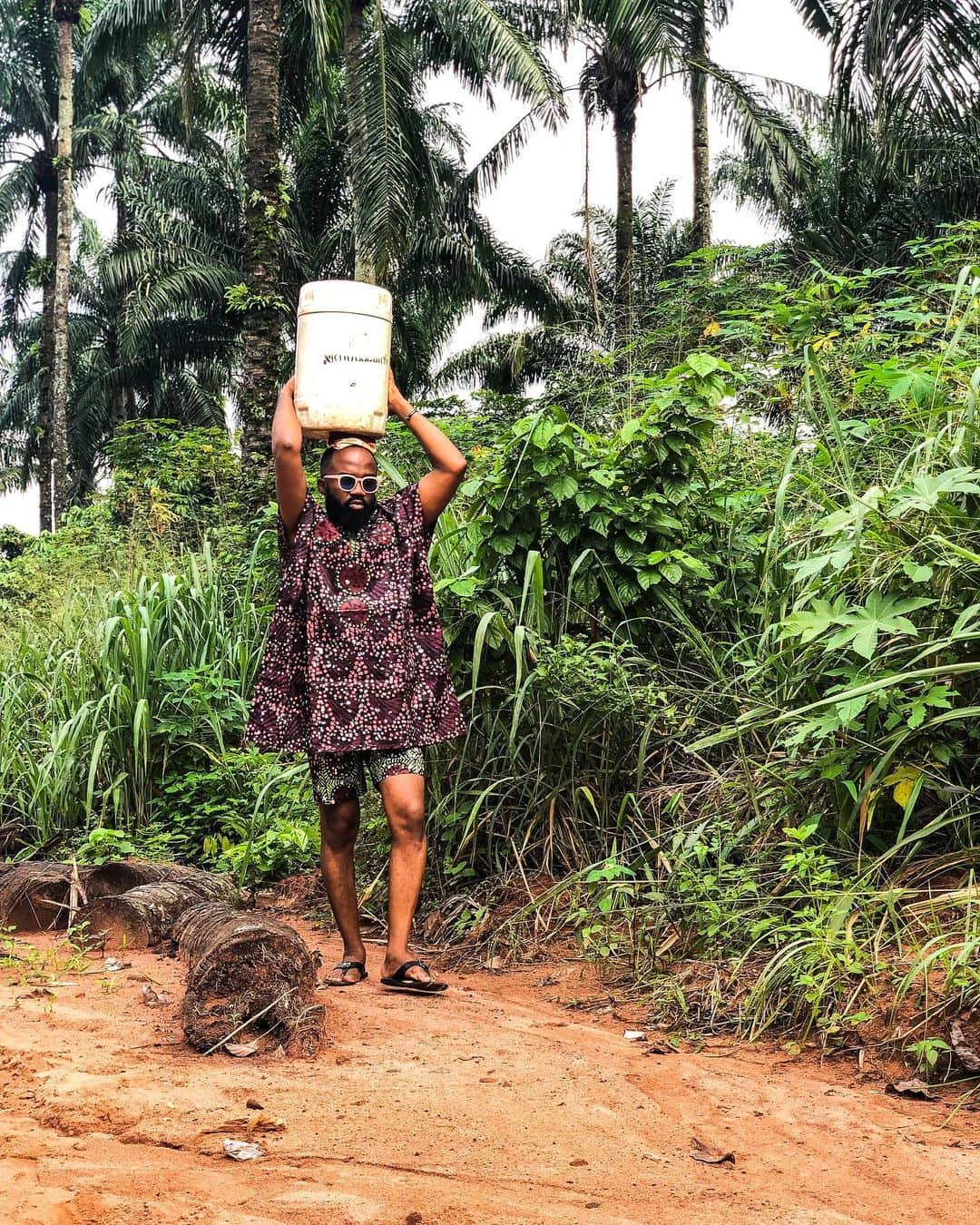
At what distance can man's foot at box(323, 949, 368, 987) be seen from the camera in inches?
139

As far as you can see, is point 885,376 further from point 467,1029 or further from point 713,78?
point 713,78

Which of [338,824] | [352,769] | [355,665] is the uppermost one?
[355,665]

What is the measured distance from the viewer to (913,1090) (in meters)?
2.71

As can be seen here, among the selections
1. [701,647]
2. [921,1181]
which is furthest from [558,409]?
[921,1181]

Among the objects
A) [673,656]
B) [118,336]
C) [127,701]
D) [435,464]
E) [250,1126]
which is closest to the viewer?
[250,1126]

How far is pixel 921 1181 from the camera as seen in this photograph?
7.37 feet

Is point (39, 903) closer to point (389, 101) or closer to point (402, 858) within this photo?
point (402, 858)

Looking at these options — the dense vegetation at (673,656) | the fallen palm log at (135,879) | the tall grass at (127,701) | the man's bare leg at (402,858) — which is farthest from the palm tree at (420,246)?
the man's bare leg at (402,858)

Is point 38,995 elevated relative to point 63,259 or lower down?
→ lower down

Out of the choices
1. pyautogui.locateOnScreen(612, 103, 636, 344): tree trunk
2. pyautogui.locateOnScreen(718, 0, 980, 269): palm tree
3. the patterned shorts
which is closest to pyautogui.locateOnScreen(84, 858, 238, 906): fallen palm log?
the patterned shorts

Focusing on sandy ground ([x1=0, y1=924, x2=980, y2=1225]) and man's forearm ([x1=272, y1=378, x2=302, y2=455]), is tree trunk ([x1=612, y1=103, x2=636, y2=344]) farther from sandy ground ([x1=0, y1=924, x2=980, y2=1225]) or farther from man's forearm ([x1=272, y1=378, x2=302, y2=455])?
sandy ground ([x1=0, y1=924, x2=980, y2=1225])

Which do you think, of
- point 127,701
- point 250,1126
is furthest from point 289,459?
point 127,701

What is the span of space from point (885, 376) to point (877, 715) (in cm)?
117

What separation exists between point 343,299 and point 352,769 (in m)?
1.41
